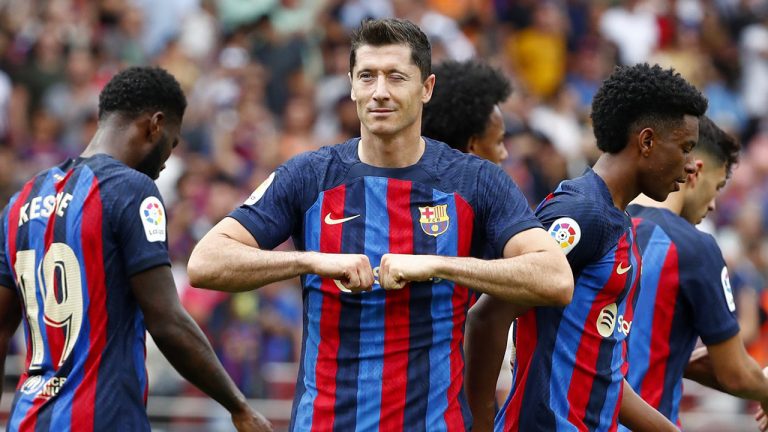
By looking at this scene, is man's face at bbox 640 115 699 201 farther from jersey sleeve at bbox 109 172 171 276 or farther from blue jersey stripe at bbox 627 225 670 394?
jersey sleeve at bbox 109 172 171 276

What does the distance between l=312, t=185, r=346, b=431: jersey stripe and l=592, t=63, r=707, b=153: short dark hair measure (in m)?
1.50

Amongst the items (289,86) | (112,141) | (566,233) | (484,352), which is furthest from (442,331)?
(289,86)

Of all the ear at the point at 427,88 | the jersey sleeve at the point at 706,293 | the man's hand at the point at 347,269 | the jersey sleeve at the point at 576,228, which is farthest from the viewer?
the jersey sleeve at the point at 706,293

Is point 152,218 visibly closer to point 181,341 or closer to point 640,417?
point 181,341

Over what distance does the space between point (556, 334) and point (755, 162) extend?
37.2ft

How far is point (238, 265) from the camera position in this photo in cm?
536

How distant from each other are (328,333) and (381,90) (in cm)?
107

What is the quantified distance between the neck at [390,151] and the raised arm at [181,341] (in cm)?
122

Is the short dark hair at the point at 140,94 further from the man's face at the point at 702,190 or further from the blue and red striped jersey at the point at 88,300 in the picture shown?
the man's face at the point at 702,190

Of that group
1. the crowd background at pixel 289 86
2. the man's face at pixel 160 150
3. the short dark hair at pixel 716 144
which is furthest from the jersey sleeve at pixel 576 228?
the crowd background at pixel 289 86

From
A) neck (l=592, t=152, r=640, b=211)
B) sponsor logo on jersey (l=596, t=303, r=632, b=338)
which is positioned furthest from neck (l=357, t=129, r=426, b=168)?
sponsor logo on jersey (l=596, t=303, r=632, b=338)

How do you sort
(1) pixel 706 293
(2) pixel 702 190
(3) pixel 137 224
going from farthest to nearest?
(2) pixel 702 190, (1) pixel 706 293, (3) pixel 137 224

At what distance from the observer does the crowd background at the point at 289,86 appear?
1277 cm

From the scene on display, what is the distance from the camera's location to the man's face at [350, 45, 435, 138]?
560cm
